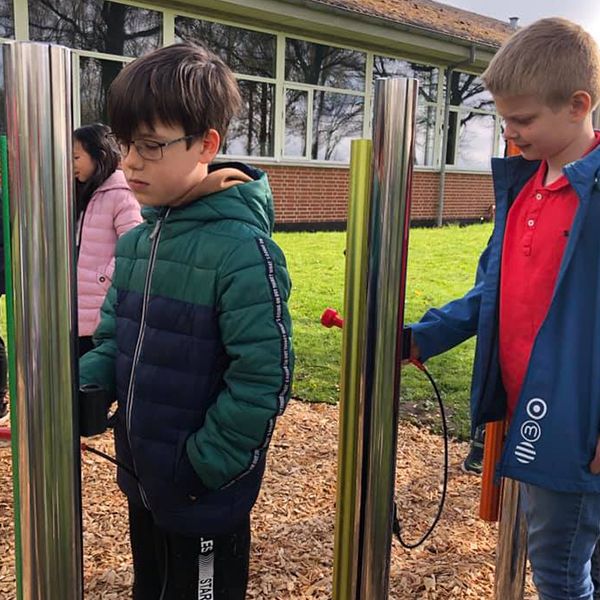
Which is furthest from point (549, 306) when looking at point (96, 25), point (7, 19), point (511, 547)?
point (96, 25)

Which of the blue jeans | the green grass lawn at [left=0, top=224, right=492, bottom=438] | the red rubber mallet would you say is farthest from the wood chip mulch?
the red rubber mallet

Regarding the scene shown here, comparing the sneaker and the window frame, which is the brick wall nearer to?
the window frame

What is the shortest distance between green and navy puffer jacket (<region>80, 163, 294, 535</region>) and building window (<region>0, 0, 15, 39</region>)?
8.59m

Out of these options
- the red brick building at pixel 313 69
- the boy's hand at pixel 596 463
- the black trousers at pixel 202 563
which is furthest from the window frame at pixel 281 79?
the boy's hand at pixel 596 463

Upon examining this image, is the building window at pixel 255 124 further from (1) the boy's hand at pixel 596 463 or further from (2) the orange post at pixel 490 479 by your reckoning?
(1) the boy's hand at pixel 596 463

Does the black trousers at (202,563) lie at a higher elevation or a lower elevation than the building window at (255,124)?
lower

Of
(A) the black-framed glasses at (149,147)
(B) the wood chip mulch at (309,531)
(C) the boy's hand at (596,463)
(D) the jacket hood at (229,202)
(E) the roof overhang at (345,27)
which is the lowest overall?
(B) the wood chip mulch at (309,531)

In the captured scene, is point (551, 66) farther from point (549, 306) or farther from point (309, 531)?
point (309, 531)

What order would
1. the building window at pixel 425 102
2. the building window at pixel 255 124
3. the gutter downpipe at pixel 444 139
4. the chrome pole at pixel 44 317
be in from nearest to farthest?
the chrome pole at pixel 44 317
the building window at pixel 255 124
the building window at pixel 425 102
the gutter downpipe at pixel 444 139

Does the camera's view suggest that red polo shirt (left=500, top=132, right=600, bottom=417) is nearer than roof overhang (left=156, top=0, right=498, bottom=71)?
Yes

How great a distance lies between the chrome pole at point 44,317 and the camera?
0.94m

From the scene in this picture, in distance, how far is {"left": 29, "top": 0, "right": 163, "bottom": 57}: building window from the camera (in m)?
9.24

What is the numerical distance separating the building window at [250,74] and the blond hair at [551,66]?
9496 millimetres

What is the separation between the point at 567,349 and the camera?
4.96 ft
